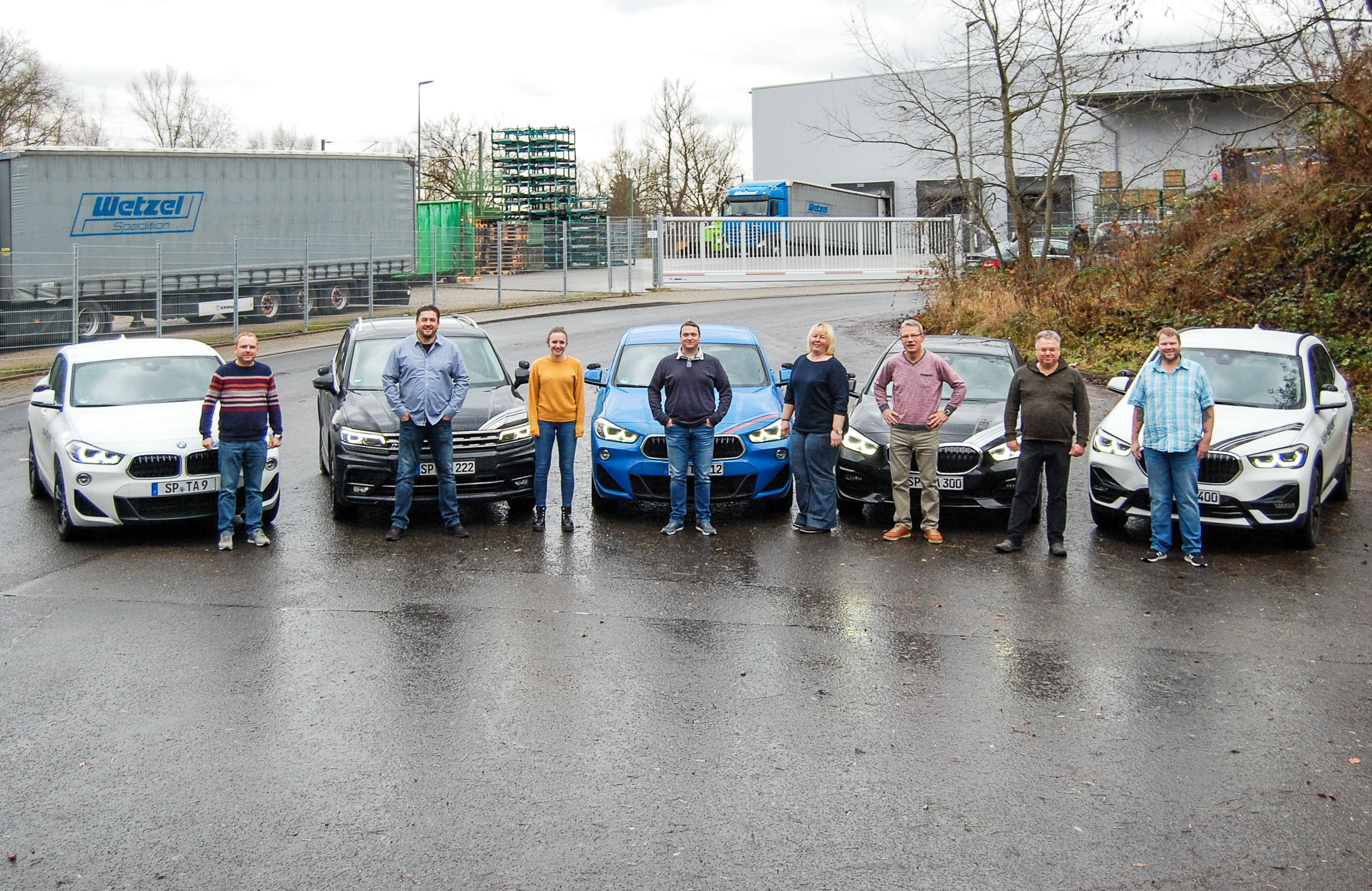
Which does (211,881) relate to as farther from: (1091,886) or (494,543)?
(494,543)

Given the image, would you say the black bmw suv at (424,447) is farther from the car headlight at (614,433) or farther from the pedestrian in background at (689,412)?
the pedestrian in background at (689,412)

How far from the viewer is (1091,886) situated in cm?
436

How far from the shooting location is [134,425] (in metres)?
10.0

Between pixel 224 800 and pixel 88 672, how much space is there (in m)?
2.14

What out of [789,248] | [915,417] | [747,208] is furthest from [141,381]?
[747,208]

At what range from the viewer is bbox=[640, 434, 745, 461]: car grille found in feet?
34.3

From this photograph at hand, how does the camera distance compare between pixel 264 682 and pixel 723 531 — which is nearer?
pixel 264 682

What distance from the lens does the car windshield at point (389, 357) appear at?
1137 cm

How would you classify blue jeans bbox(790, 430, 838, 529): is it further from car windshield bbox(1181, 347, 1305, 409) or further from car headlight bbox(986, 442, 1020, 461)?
car windshield bbox(1181, 347, 1305, 409)

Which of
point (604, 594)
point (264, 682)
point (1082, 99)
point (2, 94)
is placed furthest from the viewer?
point (2, 94)

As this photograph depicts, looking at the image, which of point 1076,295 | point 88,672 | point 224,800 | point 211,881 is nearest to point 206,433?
point 88,672

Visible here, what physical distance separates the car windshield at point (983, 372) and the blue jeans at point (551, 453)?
294cm

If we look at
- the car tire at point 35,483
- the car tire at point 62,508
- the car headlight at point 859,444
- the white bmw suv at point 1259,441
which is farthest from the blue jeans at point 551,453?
the car tire at point 35,483

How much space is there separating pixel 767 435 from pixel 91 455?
5.41 meters
